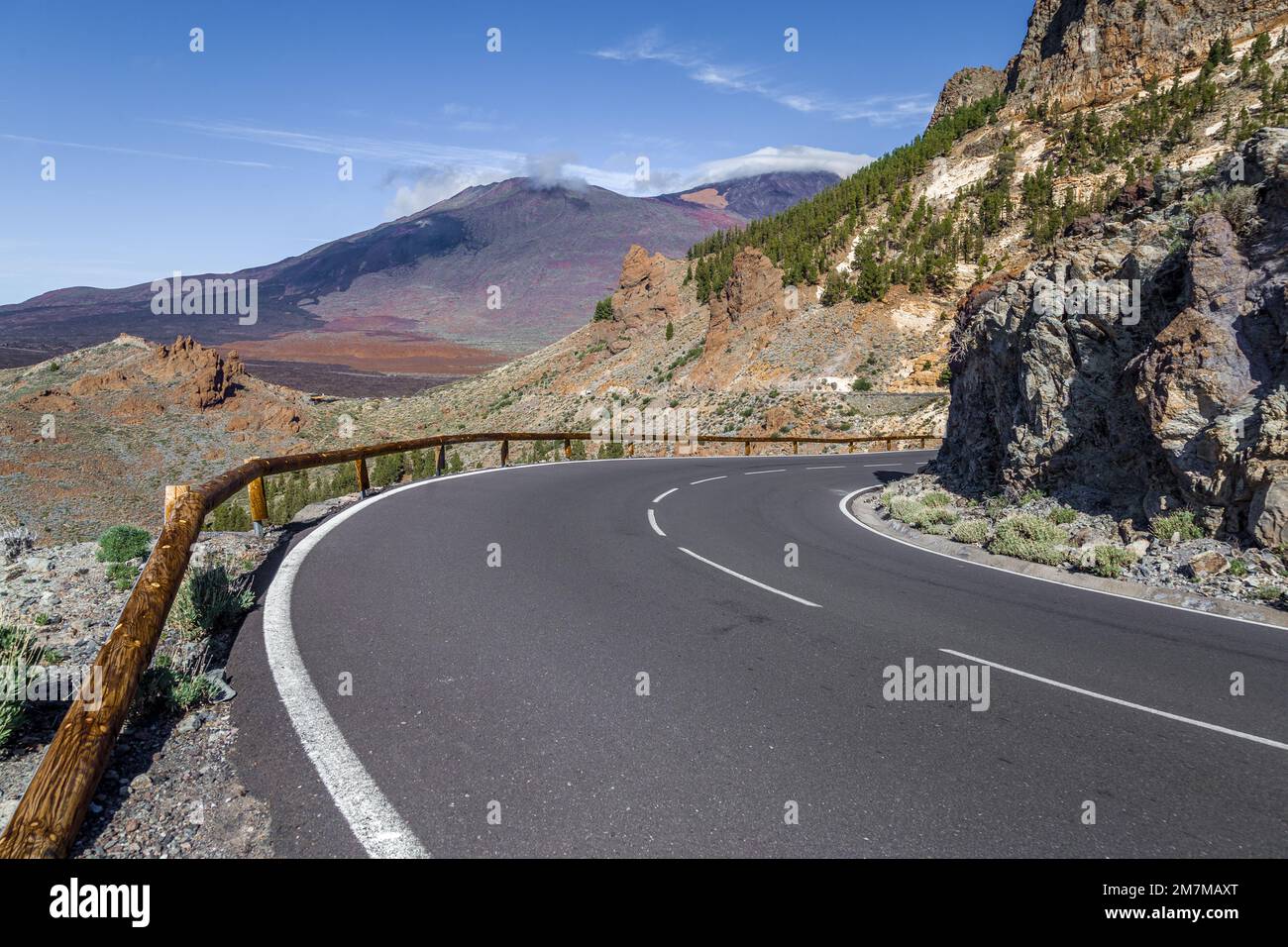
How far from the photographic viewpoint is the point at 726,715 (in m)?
4.70

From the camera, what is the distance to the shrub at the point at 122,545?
7.85 m

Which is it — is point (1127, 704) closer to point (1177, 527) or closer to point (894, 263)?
point (1177, 527)

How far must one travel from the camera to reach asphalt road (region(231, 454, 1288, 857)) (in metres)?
3.46

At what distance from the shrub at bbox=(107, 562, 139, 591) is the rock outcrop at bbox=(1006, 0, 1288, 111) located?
6899 cm

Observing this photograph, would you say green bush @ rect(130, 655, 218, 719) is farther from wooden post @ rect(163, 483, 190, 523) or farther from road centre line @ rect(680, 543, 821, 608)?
road centre line @ rect(680, 543, 821, 608)

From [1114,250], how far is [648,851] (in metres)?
14.1

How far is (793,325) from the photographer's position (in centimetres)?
5194

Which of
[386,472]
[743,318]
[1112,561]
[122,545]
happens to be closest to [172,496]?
[122,545]

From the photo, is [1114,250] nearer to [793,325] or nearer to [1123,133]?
[793,325]

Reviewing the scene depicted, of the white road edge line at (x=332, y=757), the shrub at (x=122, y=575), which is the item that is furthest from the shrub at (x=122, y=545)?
the white road edge line at (x=332, y=757)

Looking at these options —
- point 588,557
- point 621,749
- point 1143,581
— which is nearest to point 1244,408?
point 1143,581

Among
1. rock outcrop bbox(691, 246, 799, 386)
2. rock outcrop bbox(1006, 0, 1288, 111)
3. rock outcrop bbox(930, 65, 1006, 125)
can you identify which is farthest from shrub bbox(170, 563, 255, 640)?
rock outcrop bbox(930, 65, 1006, 125)

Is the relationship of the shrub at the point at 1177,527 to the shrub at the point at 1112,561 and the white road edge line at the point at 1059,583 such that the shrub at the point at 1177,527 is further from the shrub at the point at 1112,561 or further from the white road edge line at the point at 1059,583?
the white road edge line at the point at 1059,583

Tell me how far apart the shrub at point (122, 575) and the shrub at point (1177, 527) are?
12276mm
